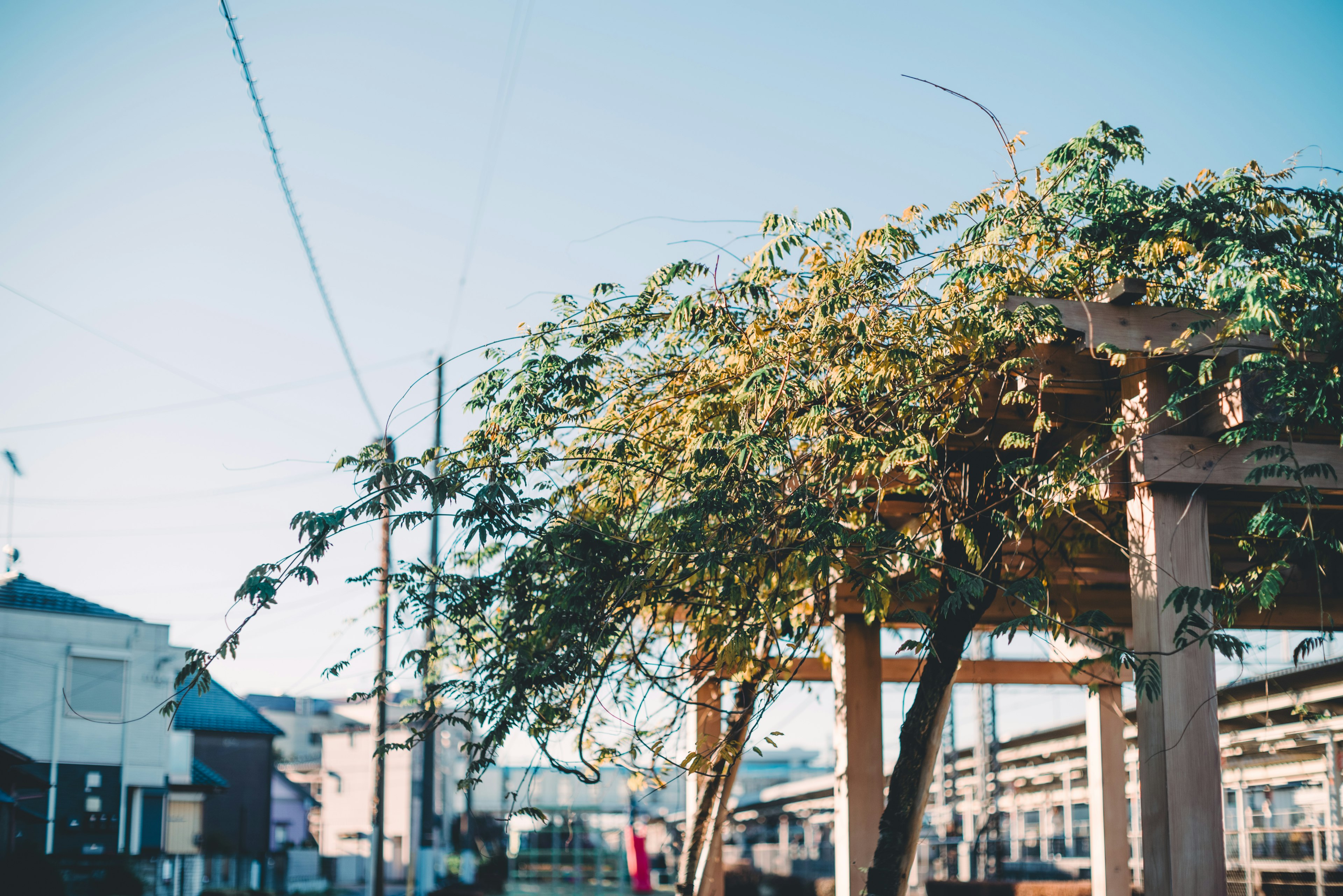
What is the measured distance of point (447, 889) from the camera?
977 inches

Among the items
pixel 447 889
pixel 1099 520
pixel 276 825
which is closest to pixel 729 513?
pixel 1099 520

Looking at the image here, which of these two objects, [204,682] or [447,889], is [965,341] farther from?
[447,889]

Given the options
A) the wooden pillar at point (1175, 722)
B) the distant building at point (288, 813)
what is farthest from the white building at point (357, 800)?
the wooden pillar at point (1175, 722)

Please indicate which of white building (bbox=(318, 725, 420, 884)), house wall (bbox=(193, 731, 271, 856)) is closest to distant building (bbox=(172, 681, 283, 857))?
house wall (bbox=(193, 731, 271, 856))

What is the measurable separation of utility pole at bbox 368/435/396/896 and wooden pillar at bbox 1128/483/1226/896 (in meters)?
3.72

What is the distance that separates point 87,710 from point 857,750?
2286 centimetres

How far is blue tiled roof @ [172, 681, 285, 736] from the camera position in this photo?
114ft

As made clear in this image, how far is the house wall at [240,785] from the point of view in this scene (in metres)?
35.9

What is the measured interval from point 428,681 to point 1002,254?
18.3ft

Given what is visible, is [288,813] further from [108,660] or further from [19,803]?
[19,803]

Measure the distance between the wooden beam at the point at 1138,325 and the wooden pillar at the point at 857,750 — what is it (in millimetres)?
2827

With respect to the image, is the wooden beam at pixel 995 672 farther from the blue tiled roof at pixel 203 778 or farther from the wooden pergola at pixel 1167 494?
the blue tiled roof at pixel 203 778

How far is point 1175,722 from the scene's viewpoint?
5180mm

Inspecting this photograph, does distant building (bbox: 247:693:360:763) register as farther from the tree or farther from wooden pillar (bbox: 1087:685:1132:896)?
the tree
